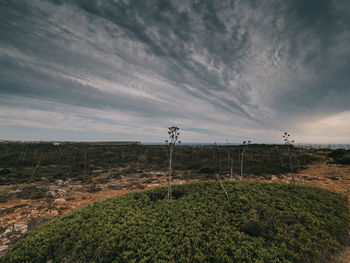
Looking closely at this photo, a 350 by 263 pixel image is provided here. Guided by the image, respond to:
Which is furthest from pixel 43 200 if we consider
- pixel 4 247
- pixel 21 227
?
pixel 4 247

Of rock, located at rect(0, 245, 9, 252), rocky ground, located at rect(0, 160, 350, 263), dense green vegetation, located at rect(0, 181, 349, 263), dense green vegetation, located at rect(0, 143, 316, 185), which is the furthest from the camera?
dense green vegetation, located at rect(0, 143, 316, 185)

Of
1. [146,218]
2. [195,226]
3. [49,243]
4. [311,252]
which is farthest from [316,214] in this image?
[49,243]

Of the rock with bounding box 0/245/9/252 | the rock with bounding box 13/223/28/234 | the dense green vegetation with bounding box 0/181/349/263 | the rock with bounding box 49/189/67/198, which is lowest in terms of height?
the rock with bounding box 49/189/67/198

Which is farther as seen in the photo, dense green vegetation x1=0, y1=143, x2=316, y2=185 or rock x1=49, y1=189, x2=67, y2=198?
dense green vegetation x1=0, y1=143, x2=316, y2=185

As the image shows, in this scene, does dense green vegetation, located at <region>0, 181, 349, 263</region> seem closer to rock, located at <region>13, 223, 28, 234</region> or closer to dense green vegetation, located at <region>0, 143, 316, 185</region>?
rock, located at <region>13, 223, 28, 234</region>

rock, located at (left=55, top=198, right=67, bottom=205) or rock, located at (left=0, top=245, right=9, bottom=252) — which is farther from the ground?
rock, located at (left=0, top=245, right=9, bottom=252)

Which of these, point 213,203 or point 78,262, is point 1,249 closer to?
point 78,262

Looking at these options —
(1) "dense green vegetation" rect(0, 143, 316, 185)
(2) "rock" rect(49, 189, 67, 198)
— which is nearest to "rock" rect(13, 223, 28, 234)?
(2) "rock" rect(49, 189, 67, 198)

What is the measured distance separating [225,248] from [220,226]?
3.10 feet

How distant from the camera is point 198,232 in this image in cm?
558

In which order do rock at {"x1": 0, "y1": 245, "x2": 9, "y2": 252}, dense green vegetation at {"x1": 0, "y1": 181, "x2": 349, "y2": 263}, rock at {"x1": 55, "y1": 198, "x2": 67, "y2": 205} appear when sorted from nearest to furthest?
dense green vegetation at {"x1": 0, "y1": 181, "x2": 349, "y2": 263} < rock at {"x1": 0, "y1": 245, "x2": 9, "y2": 252} < rock at {"x1": 55, "y1": 198, "x2": 67, "y2": 205}

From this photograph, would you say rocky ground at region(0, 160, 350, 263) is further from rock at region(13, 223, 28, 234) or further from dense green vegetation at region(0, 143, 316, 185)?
dense green vegetation at region(0, 143, 316, 185)

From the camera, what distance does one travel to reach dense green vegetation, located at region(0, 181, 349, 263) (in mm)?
4852

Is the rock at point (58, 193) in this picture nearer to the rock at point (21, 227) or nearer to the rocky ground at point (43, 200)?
the rocky ground at point (43, 200)
